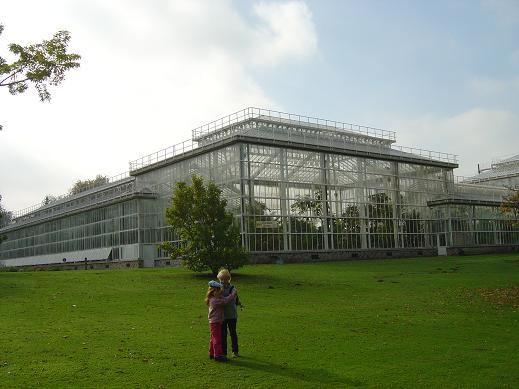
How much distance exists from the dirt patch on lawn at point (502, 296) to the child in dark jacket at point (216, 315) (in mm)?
13544

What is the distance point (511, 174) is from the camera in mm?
87000

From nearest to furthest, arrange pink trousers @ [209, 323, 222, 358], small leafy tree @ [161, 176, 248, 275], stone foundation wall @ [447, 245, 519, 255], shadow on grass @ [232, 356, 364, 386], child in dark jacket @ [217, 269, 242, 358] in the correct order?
shadow on grass @ [232, 356, 364, 386] → pink trousers @ [209, 323, 222, 358] → child in dark jacket @ [217, 269, 242, 358] → small leafy tree @ [161, 176, 248, 275] → stone foundation wall @ [447, 245, 519, 255]

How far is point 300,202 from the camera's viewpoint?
2156 inches

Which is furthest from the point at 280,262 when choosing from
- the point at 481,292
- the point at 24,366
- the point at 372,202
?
the point at 24,366

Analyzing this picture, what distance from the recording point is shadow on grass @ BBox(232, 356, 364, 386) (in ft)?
34.2

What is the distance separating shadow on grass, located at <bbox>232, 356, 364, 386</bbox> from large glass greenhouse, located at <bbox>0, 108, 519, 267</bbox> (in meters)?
36.8

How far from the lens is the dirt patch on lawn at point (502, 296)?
70.8ft

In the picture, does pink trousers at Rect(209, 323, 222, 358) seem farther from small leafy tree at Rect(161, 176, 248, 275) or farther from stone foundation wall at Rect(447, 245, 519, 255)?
stone foundation wall at Rect(447, 245, 519, 255)

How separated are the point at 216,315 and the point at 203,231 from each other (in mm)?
20776

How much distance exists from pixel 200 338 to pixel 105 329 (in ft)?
10.1

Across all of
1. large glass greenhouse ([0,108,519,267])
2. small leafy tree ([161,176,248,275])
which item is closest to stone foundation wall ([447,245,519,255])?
large glass greenhouse ([0,108,519,267])

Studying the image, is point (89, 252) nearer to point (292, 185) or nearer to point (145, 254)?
point (145, 254)

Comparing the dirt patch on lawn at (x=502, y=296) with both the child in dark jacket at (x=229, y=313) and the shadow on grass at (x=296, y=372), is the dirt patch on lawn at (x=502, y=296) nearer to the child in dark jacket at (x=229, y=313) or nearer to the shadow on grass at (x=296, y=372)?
the shadow on grass at (x=296, y=372)

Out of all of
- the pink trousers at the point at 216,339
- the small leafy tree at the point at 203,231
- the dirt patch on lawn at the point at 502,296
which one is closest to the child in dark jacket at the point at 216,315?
the pink trousers at the point at 216,339
